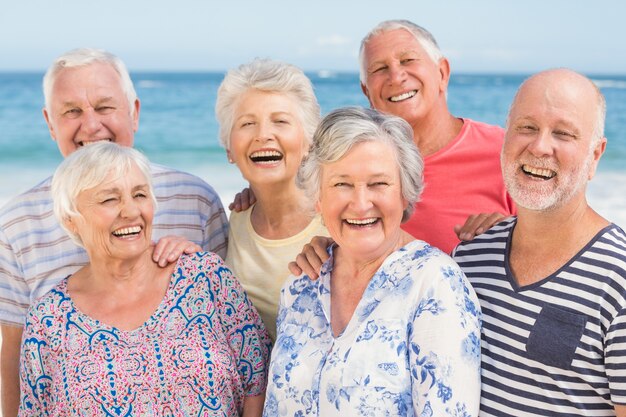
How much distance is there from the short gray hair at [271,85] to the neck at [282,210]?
0.77ft

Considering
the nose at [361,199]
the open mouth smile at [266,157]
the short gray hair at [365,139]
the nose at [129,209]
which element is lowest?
the nose at [361,199]

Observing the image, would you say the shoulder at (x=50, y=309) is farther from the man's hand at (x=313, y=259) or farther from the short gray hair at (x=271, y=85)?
the short gray hair at (x=271, y=85)

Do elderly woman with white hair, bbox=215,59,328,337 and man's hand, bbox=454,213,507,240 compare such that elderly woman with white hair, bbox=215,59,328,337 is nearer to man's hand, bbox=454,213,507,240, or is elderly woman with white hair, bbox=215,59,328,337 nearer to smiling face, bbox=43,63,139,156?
smiling face, bbox=43,63,139,156

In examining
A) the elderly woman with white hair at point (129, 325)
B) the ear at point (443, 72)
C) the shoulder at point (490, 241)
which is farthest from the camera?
the ear at point (443, 72)

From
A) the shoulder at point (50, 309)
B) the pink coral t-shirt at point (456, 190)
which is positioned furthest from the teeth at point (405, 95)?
the shoulder at point (50, 309)

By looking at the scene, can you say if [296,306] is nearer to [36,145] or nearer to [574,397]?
[574,397]

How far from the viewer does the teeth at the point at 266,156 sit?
3.10 m

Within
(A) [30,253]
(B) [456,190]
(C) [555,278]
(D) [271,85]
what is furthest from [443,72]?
(A) [30,253]

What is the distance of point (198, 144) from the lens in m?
16.3

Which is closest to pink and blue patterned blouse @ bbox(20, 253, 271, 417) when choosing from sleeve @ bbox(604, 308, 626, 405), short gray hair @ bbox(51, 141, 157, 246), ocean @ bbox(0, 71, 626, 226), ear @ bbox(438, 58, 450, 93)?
short gray hair @ bbox(51, 141, 157, 246)

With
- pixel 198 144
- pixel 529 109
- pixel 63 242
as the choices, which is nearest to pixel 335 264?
pixel 529 109

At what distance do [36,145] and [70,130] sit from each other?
1351 centimetres

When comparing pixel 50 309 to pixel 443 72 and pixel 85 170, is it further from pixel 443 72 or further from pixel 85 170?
pixel 443 72

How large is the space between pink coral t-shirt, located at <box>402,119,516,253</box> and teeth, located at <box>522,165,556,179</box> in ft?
3.39
